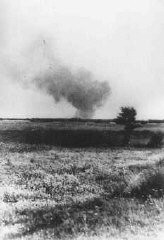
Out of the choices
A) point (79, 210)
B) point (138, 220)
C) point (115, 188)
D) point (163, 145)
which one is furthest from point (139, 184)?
point (163, 145)

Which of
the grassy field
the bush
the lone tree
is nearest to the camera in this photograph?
the grassy field

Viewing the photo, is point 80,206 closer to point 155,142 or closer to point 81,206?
point 81,206

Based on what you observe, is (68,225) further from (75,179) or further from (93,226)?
(75,179)

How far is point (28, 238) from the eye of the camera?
1136cm

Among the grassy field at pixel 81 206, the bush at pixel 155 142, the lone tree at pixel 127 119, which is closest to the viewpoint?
the grassy field at pixel 81 206

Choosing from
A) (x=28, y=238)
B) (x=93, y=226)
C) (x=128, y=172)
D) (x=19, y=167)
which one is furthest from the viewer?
(x=19, y=167)

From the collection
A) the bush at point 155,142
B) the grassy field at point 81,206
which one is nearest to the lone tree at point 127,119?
the bush at point 155,142

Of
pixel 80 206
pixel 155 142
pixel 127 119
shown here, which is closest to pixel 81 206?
pixel 80 206

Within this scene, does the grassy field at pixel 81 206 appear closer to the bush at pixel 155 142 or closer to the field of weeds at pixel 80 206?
the field of weeds at pixel 80 206

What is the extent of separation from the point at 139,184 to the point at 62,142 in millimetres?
40012

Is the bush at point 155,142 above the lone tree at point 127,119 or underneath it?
underneath

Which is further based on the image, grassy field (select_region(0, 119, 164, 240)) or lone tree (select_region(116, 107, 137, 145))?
lone tree (select_region(116, 107, 137, 145))

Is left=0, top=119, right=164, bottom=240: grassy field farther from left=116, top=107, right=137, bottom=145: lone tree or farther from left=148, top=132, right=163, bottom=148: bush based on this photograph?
left=116, top=107, right=137, bottom=145: lone tree

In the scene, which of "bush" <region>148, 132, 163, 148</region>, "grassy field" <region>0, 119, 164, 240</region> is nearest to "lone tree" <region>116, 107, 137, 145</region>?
"bush" <region>148, 132, 163, 148</region>
